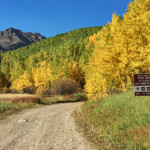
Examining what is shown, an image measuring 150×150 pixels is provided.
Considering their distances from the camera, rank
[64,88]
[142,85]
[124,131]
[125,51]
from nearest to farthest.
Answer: [142,85], [124,131], [125,51], [64,88]

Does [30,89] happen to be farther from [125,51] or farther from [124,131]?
[124,131]

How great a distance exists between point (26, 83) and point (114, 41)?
47889 millimetres

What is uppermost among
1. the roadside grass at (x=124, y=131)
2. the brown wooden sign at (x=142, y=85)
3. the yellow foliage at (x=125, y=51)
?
the yellow foliage at (x=125, y=51)

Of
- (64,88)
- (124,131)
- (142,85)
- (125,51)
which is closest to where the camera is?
(142,85)

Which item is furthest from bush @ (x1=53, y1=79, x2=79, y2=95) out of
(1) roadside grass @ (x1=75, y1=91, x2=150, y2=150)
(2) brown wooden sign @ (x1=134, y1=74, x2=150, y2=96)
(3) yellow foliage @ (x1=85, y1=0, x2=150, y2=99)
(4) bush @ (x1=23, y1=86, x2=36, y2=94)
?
(2) brown wooden sign @ (x1=134, y1=74, x2=150, y2=96)

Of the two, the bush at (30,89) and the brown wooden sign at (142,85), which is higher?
the brown wooden sign at (142,85)

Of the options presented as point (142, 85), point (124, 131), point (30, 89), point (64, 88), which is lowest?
point (124, 131)

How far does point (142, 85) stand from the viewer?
595 cm

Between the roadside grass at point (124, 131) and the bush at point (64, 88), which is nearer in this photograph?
the roadside grass at point (124, 131)

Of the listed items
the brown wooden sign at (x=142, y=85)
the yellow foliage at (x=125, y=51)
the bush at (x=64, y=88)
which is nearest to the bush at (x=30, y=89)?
the bush at (x=64, y=88)

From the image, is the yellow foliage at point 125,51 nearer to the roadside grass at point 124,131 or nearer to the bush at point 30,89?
the roadside grass at point 124,131

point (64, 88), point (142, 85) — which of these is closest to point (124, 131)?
point (142, 85)

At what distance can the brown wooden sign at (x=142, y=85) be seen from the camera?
5875mm

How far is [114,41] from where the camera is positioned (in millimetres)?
16406
